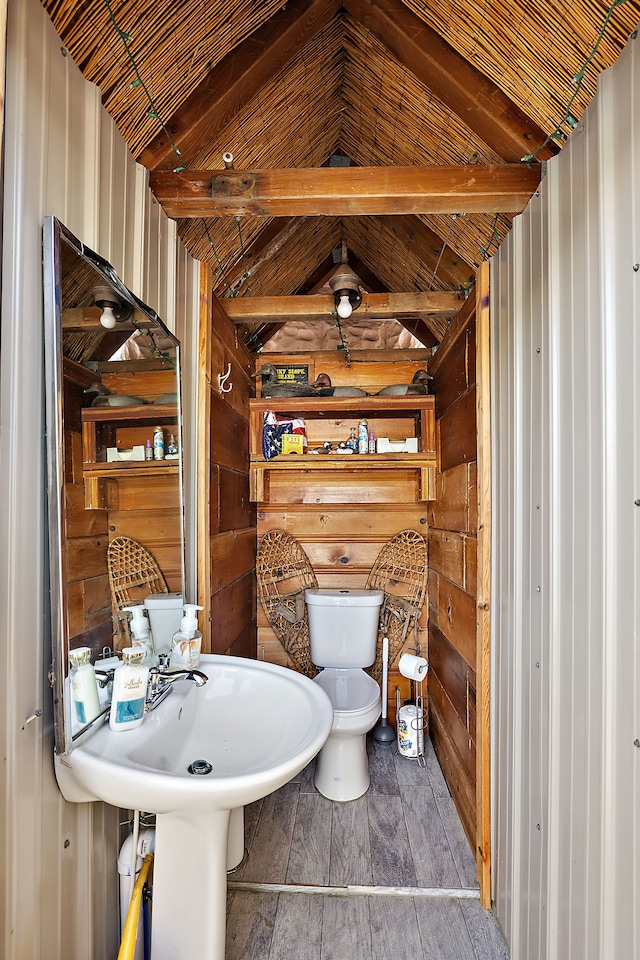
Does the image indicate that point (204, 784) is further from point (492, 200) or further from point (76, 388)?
point (492, 200)

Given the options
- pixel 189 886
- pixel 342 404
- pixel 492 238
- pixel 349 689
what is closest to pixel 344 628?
pixel 349 689

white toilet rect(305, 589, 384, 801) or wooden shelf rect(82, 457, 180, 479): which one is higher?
wooden shelf rect(82, 457, 180, 479)

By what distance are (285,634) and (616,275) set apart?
7.95 feet

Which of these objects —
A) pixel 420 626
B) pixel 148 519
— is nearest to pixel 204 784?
pixel 148 519

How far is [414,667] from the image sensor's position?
2.47 metres

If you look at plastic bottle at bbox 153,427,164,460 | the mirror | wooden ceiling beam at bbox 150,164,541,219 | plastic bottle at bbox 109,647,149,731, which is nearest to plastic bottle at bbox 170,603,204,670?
the mirror

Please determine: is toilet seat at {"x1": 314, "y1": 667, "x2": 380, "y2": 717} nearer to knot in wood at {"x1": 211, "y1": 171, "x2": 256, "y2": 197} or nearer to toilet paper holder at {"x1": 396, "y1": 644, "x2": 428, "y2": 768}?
toilet paper holder at {"x1": 396, "y1": 644, "x2": 428, "y2": 768}

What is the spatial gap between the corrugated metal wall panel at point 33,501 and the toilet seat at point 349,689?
1.24 meters

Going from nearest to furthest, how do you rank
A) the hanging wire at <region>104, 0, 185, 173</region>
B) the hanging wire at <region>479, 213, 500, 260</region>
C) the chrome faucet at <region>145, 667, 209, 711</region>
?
1. the hanging wire at <region>104, 0, 185, 173</region>
2. the chrome faucet at <region>145, 667, 209, 711</region>
3. the hanging wire at <region>479, 213, 500, 260</region>

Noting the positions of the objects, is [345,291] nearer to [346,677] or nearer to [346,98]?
[346,98]

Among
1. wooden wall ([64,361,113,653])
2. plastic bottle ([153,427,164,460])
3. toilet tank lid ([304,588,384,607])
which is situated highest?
plastic bottle ([153,427,164,460])

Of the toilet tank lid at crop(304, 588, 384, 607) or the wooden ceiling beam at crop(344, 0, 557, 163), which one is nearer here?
the wooden ceiling beam at crop(344, 0, 557, 163)

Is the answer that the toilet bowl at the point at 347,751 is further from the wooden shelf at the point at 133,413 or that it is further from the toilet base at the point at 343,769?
the wooden shelf at the point at 133,413

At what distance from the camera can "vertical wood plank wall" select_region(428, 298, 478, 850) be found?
6.30 feet
